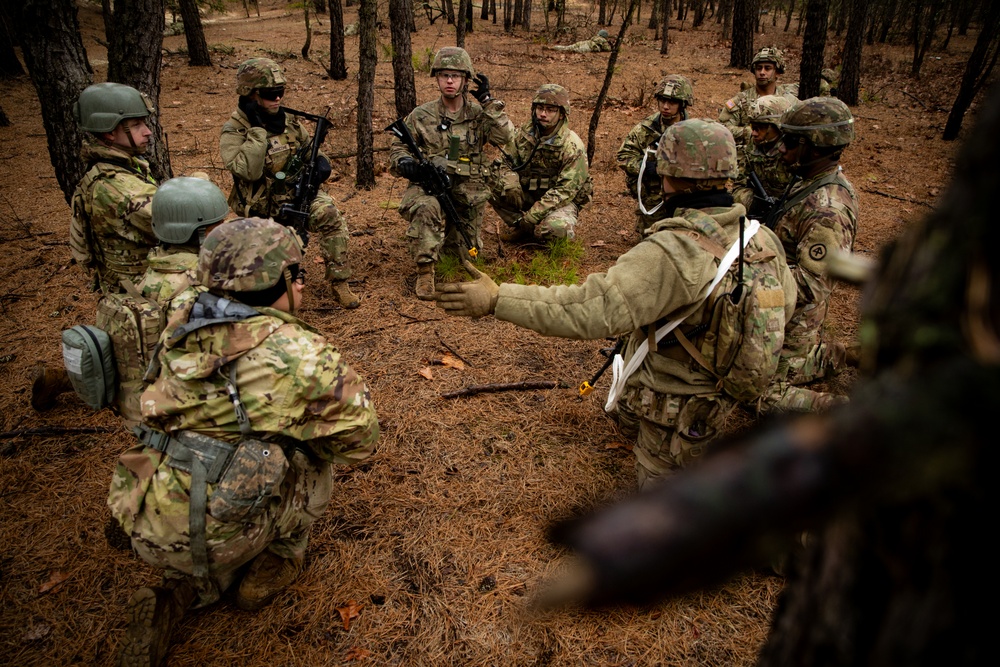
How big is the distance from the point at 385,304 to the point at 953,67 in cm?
2271

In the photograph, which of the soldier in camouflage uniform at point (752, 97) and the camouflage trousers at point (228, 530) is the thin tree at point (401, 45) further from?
the camouflage trousers at point (228, 530)

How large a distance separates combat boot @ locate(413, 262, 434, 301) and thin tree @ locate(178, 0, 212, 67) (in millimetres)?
14193

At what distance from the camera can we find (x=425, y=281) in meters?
6.58

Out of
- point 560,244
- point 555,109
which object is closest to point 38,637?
point 560,244

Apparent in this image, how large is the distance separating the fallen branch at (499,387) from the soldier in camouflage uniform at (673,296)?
4.74 feet

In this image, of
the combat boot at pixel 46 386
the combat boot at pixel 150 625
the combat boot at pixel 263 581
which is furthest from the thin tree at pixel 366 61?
the combat boot at pixel 150 625

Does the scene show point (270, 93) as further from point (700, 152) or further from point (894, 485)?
point (894, 485)

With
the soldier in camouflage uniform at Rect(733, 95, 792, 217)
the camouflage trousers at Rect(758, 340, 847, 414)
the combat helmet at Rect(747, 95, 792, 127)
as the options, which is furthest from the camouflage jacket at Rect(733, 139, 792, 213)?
the camouflage trousers at Rect(758, 340, 847, 414)

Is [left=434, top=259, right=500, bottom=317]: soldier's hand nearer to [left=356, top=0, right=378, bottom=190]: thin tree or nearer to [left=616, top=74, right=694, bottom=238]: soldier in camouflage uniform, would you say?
[left=616, top=74, right=694, bottom=238]: soldier in camouflage uniform

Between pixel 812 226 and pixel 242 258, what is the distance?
12.7ft

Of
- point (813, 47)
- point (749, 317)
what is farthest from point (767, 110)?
point (813, 47)

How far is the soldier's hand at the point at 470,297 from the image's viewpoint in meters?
2.82

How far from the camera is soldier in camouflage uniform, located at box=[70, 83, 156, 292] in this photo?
13.2 feet

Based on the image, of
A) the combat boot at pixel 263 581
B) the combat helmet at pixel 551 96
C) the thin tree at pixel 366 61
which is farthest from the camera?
the thin tree at pixel 366 61
